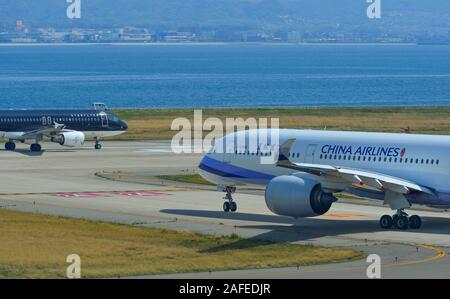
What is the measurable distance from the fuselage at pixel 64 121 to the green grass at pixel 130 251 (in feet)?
154

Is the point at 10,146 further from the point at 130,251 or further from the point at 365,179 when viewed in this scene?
the point at 130,251

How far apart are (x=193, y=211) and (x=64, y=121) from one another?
42.6m

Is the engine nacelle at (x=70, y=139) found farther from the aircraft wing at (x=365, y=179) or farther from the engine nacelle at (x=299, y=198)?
the engine nacelle at (x=299, y=198)

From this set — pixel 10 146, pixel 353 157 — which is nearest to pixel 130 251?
pixel 353 157

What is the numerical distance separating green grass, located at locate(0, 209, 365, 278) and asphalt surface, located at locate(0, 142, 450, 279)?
4.99 feet

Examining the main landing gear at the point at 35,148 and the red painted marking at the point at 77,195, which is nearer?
the red painted marking at the point at 77,195

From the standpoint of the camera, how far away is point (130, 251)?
44750 millimetres

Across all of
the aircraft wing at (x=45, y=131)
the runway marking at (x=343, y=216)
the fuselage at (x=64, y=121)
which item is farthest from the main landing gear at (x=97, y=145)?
the runway marking at (x=343, y=216)

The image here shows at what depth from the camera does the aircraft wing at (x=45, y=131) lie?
97331mm

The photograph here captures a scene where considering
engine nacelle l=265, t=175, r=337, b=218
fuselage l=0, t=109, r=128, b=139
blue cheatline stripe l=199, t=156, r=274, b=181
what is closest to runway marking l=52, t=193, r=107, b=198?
blue cheatline stripe l=199, t=156, r=274, b=181

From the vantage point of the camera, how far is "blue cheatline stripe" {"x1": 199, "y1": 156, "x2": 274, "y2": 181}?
56.9 metres
